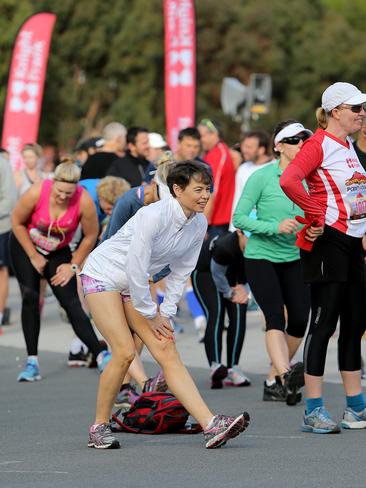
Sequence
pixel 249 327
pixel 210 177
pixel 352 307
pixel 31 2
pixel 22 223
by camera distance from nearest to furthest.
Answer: pixel 210 177, pixel 352 307, pixel 22 223, pixel 249 327, pixel 31 2

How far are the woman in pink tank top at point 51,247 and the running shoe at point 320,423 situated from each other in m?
2.81

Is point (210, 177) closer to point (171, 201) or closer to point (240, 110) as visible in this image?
point (171, 201)

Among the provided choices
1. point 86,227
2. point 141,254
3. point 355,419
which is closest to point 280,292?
point 355,419

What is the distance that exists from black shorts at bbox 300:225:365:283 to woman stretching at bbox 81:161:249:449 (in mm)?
758

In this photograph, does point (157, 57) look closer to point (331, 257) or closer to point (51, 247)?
point (51, 247)

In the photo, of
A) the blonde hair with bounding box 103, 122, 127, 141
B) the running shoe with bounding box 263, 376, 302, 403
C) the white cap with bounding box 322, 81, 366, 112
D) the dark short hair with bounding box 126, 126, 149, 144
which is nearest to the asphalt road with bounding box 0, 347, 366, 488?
the running shoe with bounding box 263, 376, 302, 403

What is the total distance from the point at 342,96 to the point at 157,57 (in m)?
53.9

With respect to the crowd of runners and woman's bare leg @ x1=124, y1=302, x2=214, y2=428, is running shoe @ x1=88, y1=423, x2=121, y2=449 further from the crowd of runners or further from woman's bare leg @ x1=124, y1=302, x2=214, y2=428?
woman's bare leg @ x1=124, y1=302, x2=214, y2=428

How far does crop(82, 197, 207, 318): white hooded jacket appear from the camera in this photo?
7289 mm

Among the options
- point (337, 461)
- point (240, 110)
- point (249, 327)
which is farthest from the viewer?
point (240, 110)

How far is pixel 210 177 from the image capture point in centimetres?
748

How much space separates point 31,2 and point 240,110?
33716 mm

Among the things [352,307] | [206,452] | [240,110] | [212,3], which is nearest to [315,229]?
[352,307]

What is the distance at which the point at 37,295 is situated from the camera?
437 inches
